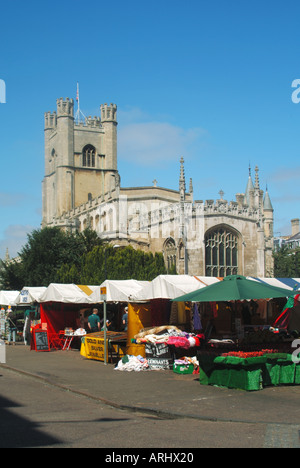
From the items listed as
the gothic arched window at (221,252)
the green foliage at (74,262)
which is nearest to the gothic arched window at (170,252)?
the gothic arched window at (221,252)

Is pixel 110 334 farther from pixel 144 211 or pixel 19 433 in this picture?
pixel 144 211

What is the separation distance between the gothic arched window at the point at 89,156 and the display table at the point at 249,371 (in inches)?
2418

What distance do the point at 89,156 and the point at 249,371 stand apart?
207 ft

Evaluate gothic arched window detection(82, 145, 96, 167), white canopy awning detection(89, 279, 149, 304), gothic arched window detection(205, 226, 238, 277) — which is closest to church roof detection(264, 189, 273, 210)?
gothic arched window detection(82, 145, 96, 167)

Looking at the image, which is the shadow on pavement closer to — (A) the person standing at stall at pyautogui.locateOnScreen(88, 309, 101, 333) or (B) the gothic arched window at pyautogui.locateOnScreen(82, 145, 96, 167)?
(A) the person standing at stall at pyautogui.locateOnScreen(88, 309, 101, 333)

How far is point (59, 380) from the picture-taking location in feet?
43.8

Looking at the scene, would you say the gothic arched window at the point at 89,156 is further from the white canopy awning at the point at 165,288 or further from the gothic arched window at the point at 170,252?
the white canopy awning at the point at 165,288

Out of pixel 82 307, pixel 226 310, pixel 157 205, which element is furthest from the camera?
pixel 157 205

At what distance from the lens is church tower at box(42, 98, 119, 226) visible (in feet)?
228

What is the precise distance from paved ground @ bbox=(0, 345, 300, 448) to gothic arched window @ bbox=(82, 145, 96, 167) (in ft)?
188
